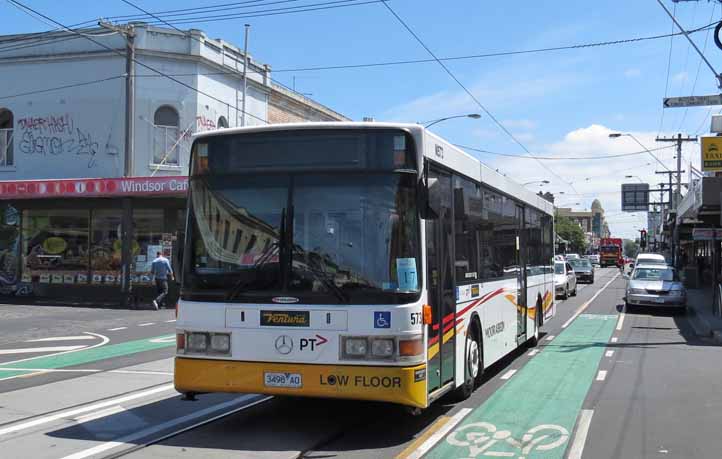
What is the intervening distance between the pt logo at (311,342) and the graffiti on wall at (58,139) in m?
23.8

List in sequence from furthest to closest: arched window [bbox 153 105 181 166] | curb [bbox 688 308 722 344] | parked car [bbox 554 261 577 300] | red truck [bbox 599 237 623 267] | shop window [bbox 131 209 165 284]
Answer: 1. red truck [bbox 599 237 623 267]
2. parked car [bbox 554 261 577 300]
3. arched window [bbox 153 105 181 166]
4. shop window [bbox 131 209 165 284]
5. curb [bbox 688 308 722 344]

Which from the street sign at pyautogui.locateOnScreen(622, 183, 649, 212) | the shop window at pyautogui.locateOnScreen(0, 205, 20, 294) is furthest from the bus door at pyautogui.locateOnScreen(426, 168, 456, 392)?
the street sign at pyautogui.locateOnScreen(622, 183, 649, 212)

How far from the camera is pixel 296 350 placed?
277 inches

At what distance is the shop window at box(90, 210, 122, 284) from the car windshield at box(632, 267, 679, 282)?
58.9 ft

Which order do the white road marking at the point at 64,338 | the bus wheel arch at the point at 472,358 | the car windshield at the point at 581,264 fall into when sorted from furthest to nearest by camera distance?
the car windshield at the point at 581,264
the white road marking at the point at 64,338
the bus wheel arch at the point at 472,358

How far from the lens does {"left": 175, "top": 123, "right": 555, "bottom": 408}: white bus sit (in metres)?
6.88

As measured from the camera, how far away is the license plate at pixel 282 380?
23.0 ft

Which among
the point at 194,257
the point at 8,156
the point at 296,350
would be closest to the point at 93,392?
the point at 194,257

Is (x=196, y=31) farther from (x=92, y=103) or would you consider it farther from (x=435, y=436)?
(x=435, y=436)

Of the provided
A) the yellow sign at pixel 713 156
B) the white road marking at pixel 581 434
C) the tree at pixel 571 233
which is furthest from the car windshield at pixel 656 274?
the tree at pixel 571 233

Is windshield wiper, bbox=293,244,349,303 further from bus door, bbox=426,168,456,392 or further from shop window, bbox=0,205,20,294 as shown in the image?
shop window, bbox=0,205,20,294

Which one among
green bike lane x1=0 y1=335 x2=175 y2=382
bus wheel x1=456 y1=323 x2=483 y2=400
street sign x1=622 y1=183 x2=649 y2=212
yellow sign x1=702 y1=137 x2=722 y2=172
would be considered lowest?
green bike lane x1=0 y1=335 x2=175 y2=382

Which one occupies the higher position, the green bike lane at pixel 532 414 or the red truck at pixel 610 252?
the red truck at pixel 610 252

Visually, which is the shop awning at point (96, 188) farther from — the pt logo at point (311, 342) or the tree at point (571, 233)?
the tree at point (571, 233)
